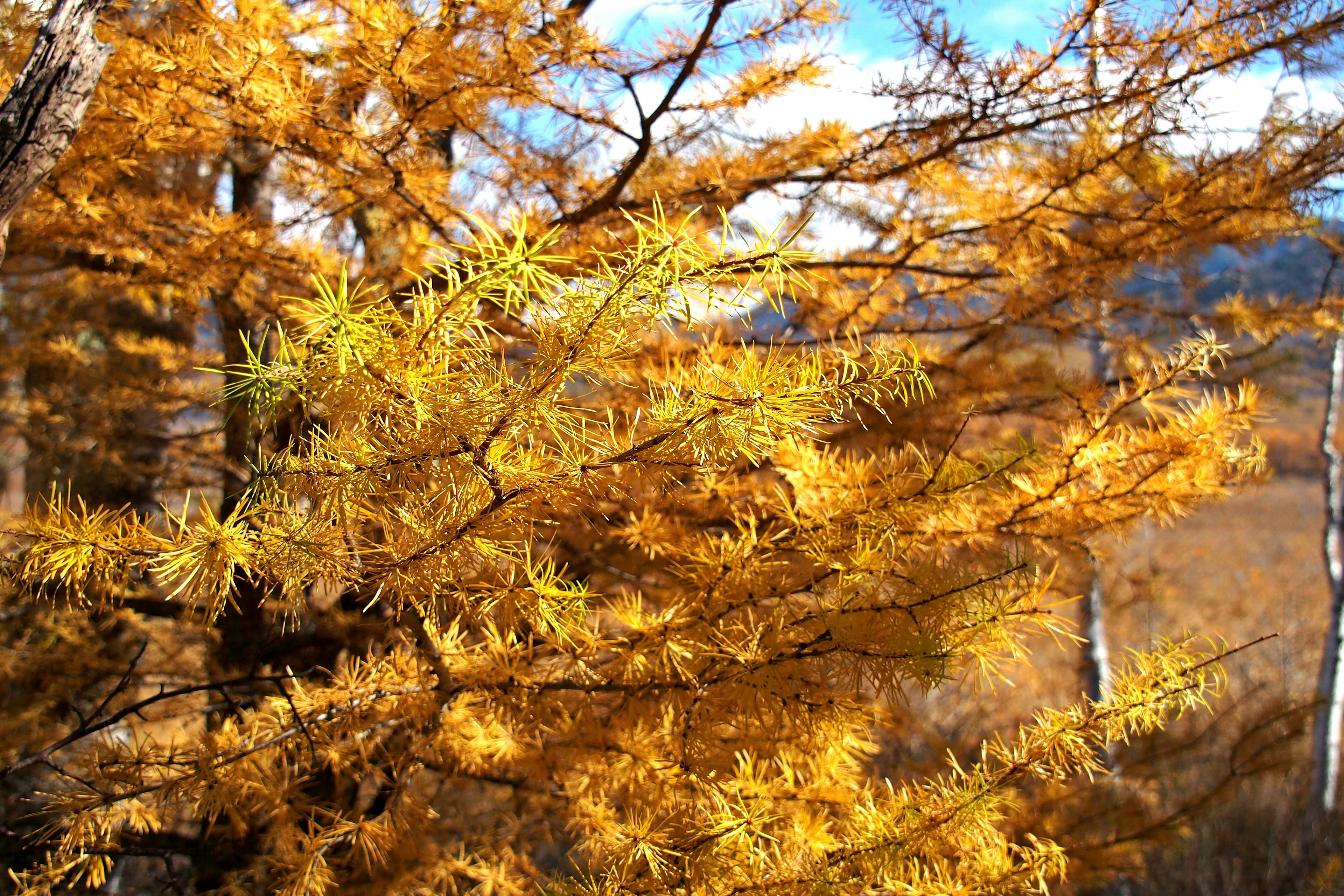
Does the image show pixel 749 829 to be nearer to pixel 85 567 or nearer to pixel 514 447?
pixel 514 447

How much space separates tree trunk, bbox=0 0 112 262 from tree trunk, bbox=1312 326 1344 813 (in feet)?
17.7

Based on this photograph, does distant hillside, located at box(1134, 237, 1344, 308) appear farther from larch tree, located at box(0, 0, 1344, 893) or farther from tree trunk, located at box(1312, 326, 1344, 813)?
tree trunk, located at box(1312, 326, 1344, 813)

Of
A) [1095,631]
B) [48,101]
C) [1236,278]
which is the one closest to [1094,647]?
[1095,631]

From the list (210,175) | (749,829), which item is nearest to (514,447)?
(749,829)

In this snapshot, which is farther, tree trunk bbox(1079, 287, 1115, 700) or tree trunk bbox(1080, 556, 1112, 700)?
tree trunk bbox(1080, 556, 1112, 700)

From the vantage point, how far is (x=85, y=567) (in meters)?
0.83

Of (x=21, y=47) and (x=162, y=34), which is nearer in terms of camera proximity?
(x=162, y=34)

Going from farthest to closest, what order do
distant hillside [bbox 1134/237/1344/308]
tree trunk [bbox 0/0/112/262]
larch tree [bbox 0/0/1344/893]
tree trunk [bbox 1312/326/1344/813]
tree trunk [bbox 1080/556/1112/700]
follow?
tree trunk [bbox 1312/326/1344/813] → tree trunk [bbox 1080/556/1112/700] → distant hillside [bbox 1134/237/1344/308] → tree trunk [bbox 0/0/112/262] → larch tree [bbox 0/0/1344/893]

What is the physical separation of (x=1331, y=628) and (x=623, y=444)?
520cm

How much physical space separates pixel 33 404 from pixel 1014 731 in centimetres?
575

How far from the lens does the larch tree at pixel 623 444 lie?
0.74 meters

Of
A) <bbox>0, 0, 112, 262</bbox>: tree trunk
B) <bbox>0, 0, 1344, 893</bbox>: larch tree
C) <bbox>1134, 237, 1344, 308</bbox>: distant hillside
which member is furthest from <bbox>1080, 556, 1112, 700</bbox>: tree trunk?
<bbox>0, 0, 112, 262</bbox>: tree trunk

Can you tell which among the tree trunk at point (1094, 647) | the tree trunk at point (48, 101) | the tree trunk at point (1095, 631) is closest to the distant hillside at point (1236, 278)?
the tree trunk at point (1095, 631)

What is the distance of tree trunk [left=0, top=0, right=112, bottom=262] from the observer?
1.02 m
